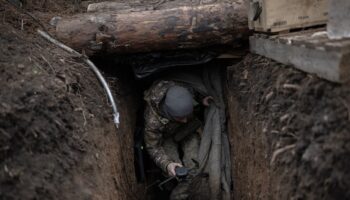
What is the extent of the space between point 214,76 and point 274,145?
241 cm

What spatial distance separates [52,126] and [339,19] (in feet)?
6.65

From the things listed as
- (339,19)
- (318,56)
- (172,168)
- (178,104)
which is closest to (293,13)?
(339,19)

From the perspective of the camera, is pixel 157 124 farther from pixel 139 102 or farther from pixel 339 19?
pixel 339 19

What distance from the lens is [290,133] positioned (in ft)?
8.96

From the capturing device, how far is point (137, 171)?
525 centimetres

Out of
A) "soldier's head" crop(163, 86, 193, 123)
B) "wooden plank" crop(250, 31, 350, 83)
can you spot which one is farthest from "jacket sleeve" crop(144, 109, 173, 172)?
"wooden plank" crop(250, 31, 350, 83)

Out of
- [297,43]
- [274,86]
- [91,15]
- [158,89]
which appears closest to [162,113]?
[158,89]

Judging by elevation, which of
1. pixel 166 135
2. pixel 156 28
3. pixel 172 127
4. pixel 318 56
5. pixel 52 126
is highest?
pixel 156 28

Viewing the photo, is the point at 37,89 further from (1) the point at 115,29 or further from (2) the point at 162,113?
(2) the point at 162,113

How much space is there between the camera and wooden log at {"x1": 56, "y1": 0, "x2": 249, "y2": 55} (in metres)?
4.45

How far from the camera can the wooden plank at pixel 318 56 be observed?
7.38ft

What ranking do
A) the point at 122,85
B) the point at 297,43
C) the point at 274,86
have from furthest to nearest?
the point at 122,85 → the point at 274,86 → the point at 297,43

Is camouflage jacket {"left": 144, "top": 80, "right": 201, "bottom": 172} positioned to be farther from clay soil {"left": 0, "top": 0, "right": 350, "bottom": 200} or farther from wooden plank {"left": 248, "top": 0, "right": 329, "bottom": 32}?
wooden plank {"left": 248, "top": 0, "right": 329, "bottom": 32}

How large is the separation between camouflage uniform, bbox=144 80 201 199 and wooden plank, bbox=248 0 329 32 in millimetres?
1798
